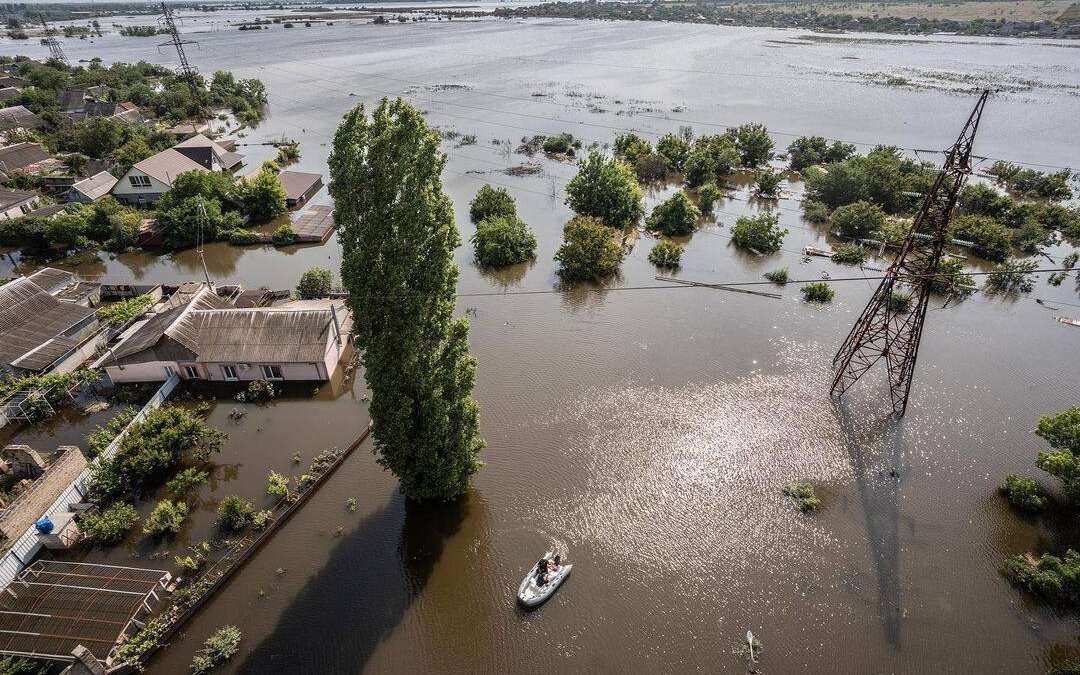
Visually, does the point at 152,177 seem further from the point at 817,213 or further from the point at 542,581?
the point at 817,213

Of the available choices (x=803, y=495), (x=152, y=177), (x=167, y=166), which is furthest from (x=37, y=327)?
(x=803, y=495)

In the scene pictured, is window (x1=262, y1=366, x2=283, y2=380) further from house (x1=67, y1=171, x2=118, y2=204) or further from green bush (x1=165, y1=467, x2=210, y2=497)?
house (x1=67, y1=171, x2=118, y2=204)

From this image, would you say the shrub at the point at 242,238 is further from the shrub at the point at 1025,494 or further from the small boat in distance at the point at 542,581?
the shrub at the point at 1025,494

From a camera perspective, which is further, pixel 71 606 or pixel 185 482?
pixel 185 482

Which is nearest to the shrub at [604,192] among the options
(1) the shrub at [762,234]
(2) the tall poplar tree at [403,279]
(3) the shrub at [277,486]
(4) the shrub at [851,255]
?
(1) the shrub at [762,234]

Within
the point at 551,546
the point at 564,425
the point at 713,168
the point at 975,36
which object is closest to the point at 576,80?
the point at 713,168

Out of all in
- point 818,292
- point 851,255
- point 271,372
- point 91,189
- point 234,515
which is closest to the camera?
point 234,515

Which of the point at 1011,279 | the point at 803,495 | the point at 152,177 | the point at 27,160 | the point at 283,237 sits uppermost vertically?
the point at 152,177
